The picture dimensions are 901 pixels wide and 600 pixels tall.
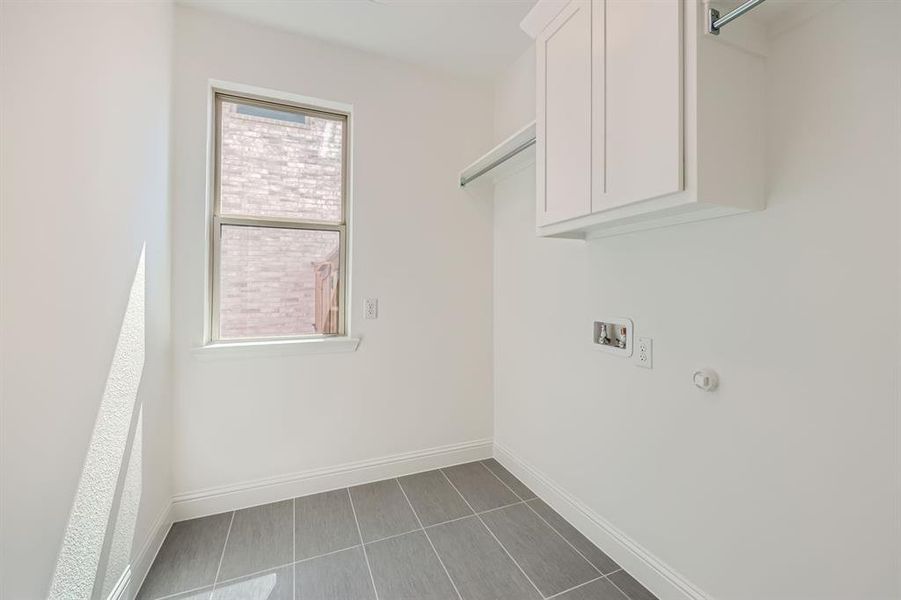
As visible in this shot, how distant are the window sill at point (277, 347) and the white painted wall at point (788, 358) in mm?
1513

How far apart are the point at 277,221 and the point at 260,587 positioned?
5.92 ft

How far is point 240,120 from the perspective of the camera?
212cm

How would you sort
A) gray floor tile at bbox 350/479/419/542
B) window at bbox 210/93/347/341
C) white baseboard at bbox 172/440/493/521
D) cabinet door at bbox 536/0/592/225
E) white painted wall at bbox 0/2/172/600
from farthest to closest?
window at bbox 210/93/347/341 < white baseboard at bbox 172/440/493/521 < gray floor tile at bbox 350/479/419/542 < cabinet door at bbox 536/0/592/225 < white painted wall at bbox 0/2/172/600

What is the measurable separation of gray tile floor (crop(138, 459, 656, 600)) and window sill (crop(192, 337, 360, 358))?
2.83 ft

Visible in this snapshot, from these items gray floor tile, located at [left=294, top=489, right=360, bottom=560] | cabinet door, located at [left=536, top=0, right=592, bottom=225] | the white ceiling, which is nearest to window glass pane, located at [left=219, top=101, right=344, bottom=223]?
the white ceiling

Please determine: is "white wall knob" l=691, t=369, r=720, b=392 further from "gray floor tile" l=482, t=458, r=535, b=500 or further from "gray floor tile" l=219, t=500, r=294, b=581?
"gray floor tile" l=219, t=500, r=294, b=581

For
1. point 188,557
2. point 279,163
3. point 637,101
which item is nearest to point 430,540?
point 188,557

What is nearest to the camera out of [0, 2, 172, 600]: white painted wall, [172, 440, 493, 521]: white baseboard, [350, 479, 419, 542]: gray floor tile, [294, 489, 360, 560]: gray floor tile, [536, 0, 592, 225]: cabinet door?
[0, 2, 172, 600]: white painted wall

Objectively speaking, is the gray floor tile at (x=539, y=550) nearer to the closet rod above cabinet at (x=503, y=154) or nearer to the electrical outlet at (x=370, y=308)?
the electrical outlet at (x=370, y=308)

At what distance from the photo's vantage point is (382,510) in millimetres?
2000

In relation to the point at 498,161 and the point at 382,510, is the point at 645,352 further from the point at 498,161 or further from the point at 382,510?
the point at 382,510

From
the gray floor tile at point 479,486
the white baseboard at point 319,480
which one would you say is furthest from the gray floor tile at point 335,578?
the gray floor tile at point 479,486

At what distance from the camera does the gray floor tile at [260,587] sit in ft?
4.71

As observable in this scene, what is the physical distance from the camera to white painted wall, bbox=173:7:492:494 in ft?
6.32
